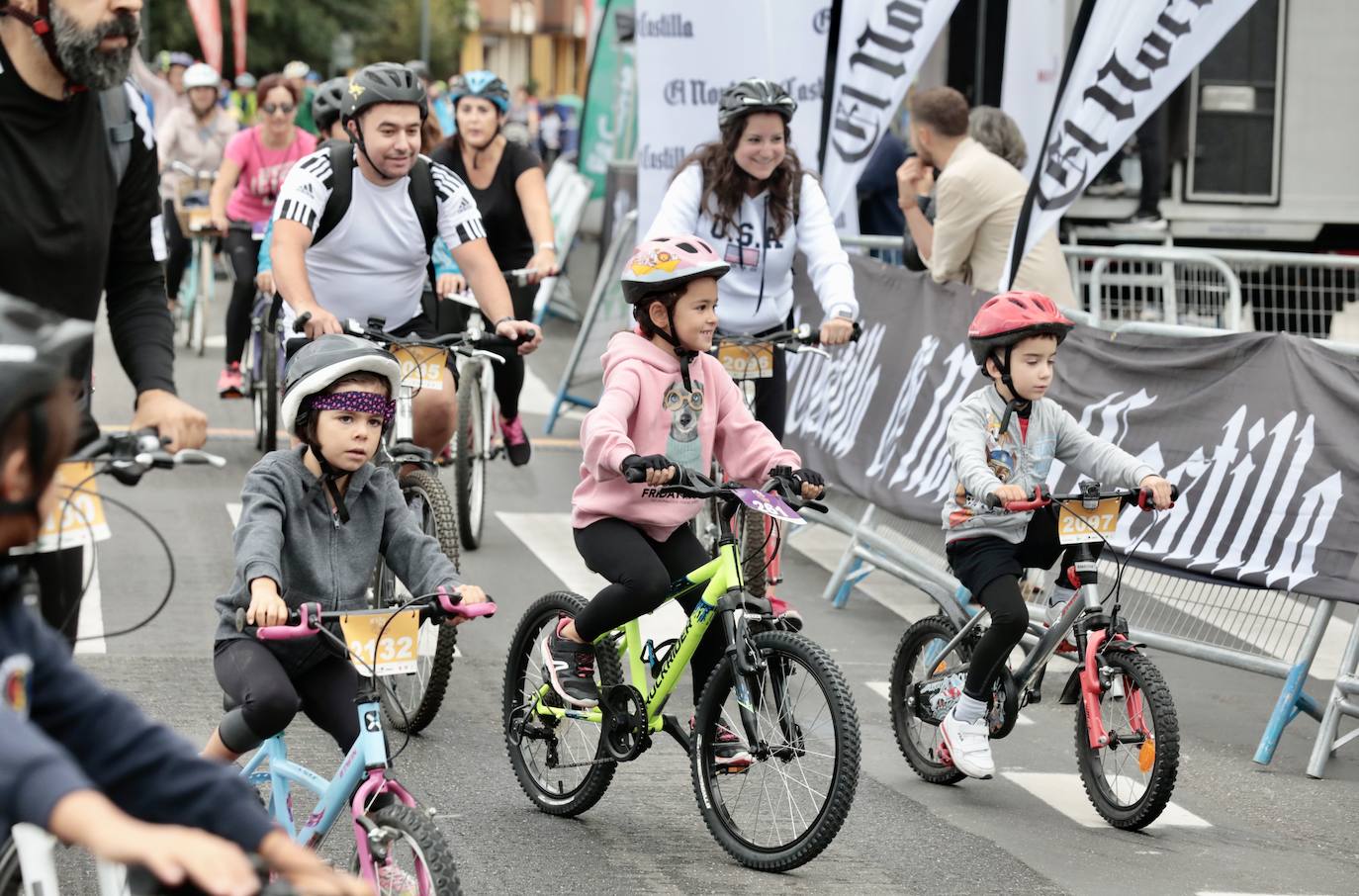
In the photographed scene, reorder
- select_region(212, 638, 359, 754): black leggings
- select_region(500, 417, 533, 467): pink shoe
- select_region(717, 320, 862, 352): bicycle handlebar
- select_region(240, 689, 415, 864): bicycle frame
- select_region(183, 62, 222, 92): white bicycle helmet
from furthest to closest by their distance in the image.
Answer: select_region(183, 62, 222, 92): white bicycle helmet, select_region(500, 417, 533, 467): pink shoe, select_region(717, 320, 862, 352): bicycle handlebar, select_region(212, 638, 359, 754): black leggings, select_region(240, 689, 415, 864): bicycle frame

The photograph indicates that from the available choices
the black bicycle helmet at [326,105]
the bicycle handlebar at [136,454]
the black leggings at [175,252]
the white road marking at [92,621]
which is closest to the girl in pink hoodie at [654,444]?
the bicycle handlebar at [136,454]

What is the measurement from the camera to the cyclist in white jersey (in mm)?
7523

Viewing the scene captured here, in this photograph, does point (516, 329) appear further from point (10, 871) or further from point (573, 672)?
point (10, 871)

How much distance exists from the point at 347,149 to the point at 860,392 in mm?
3473

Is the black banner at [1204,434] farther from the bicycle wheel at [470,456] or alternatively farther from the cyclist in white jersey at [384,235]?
the cyclist in white jersey at [384,235]

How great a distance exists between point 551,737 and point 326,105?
5.87 m

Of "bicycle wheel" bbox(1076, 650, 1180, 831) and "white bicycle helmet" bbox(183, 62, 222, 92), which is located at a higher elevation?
"white bicycle helmet" bbox(183, 62, 222, 92)

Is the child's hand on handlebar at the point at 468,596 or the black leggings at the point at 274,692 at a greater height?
the child's hand on handlebar at the point at 468,596

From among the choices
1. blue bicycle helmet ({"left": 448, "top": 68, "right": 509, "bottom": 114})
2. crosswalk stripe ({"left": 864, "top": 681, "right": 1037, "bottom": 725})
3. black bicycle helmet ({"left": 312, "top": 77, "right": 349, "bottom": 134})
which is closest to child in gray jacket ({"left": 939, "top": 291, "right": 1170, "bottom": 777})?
crosswalk stripe ({"left": 864, "top": 681, "right": 1037, "bottom": 725})

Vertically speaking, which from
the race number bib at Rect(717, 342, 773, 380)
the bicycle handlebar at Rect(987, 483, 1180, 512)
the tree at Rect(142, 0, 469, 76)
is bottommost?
the bicycle handlebar at Rect(987, 483, 1180, 512)

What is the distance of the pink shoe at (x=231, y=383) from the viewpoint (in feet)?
42.7

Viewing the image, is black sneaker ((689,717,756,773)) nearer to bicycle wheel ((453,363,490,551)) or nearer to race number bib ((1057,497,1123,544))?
race number bib ((1057,497,1123,544))

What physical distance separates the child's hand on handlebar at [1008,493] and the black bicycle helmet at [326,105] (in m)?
5.94

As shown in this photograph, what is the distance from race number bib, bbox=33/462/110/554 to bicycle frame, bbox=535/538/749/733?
192cm
